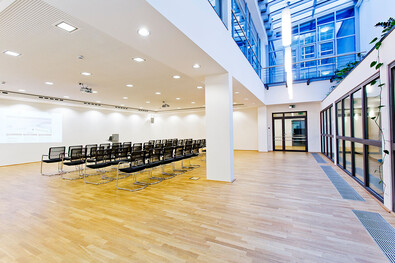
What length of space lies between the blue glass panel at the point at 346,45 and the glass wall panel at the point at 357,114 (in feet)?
24.2

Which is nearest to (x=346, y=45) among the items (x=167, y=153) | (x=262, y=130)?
(x=262, y=130)

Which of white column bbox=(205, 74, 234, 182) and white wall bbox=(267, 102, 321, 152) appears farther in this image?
white wall bbox=(267, 102, 321, 152)

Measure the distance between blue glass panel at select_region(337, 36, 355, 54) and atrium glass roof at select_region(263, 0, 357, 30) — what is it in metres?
1.71

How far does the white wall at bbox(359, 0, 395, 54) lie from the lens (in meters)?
6.47

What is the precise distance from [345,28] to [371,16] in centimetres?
223

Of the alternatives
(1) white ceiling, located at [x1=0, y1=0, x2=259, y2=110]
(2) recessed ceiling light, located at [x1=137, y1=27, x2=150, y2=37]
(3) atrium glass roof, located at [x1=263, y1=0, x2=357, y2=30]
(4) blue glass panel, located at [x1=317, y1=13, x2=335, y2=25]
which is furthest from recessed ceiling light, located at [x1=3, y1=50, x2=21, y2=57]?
(4) blue glass panel, located at [x1=317, y1=13, x2=335, y2=25]

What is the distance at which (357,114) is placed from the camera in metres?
4.55

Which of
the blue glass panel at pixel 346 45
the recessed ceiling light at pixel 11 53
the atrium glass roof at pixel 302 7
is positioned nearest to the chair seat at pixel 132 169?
the recessed ceiling light at pixel 11 53

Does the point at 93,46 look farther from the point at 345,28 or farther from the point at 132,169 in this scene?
the point at 345,28

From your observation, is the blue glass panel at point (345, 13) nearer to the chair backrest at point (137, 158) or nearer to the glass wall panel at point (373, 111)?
the glass wall panel at point (373, 111)

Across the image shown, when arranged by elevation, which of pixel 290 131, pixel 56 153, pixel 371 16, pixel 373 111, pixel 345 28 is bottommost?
pixel 56 153

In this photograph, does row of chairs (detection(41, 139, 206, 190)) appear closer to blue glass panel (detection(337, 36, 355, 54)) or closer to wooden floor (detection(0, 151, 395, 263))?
wooden floor (detection(0, 151, 395, 263))

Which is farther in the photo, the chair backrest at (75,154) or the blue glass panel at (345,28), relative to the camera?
the blue glass panel at (345,28)

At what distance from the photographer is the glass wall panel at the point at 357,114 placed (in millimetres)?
4332
